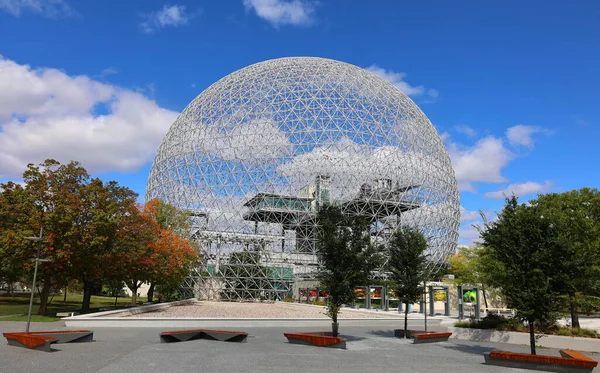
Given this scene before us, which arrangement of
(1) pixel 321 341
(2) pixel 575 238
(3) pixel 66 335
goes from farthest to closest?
(2) pixel 575 238
(1) pixel 321 341
(3) pixel 66 335

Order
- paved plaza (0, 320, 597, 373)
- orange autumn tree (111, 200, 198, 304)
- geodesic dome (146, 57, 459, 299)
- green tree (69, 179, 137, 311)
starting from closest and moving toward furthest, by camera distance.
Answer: paved plaza (0, 320, 597, 373) → green tree (69, 179, 137, 311) → orange autumn tree (111, 200, 198, 304) → geodesic dome (146, 57, 459, 299)

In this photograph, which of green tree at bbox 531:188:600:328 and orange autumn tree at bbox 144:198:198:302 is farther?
orange autumn tree at bbox 144:198:198:302

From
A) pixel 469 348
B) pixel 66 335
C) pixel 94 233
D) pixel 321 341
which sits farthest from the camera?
pixel 94 233

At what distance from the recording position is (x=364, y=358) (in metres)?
12.2

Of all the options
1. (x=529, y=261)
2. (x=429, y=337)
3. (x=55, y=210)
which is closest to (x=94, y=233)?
(x=55, y=210)

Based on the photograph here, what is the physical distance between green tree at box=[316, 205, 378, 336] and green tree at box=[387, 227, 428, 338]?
2.10 meters

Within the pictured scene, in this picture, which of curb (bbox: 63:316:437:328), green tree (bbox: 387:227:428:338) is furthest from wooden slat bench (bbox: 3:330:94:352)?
green tree (bbox: 387:227:428:338)

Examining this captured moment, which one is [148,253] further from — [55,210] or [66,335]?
[66,335]

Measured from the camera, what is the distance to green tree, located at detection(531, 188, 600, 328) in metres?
11.7

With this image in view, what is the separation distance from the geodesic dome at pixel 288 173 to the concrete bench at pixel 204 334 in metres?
21.1

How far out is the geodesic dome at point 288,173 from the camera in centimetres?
3728

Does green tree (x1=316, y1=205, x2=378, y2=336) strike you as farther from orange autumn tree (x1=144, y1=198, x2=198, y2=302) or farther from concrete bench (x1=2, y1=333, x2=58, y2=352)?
orange autumn tree (x1=144, y1=198, x2=198, y2=302)

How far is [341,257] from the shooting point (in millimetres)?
16031

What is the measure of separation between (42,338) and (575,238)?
18.7 meters
